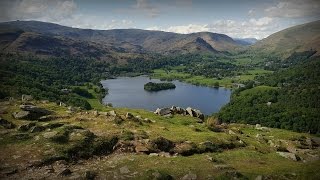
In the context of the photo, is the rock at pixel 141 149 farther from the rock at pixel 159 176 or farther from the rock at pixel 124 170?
the rock at pixel 159 176

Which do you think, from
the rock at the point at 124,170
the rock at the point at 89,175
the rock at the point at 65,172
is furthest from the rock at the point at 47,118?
the rock at the point at 124,170

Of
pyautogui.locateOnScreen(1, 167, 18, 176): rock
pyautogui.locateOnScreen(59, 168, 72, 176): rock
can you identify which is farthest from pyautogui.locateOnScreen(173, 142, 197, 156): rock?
pyautogui.locateOnScreen(1, 167, 18, 176): rock

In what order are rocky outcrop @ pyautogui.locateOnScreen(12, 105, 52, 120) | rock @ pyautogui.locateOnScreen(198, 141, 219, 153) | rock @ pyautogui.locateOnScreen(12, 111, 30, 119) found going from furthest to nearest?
1. rocky outcrop @ pyautogui.locateOnScreen(12, 105, 52, 120)
2. rock @ pyautogui.locateOnScreen(12, 111, 30, 119)
3. rock @ pyautogui.locateOnScreen(198, 141, 219, 153)

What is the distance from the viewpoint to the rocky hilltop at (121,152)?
3409cm

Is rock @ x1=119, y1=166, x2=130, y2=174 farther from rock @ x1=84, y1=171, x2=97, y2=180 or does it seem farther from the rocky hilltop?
rock @ x1=84, y1=171, x2=97, y2=180

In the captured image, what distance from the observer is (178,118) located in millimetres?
73125

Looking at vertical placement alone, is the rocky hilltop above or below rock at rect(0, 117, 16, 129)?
below

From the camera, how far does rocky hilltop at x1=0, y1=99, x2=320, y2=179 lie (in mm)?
34094

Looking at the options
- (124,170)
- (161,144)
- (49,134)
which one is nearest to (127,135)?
(161,144)

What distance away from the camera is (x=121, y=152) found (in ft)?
135

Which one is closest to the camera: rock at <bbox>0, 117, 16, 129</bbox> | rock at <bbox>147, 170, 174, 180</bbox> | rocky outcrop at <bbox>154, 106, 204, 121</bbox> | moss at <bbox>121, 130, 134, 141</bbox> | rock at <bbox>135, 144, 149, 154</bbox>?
rock at <bbox>147, 170, 174, 180</bbox>

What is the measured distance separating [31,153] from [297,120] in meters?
160

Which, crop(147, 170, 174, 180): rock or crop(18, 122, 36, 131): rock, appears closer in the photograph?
crop(147, 170, 174, 180): rock

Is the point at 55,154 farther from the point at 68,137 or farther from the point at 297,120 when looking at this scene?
the point at 297,120
